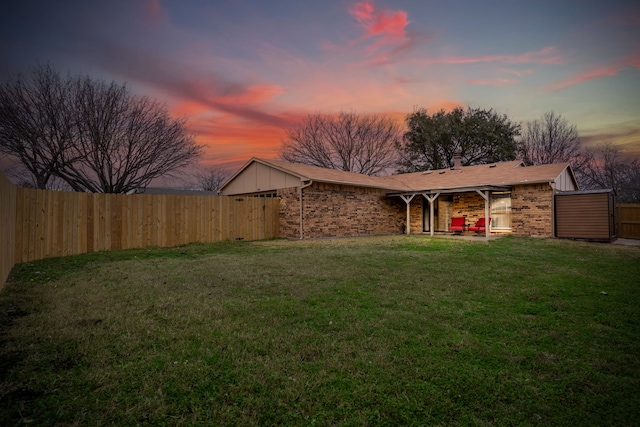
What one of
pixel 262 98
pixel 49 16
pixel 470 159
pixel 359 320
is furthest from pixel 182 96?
pixel 470 159

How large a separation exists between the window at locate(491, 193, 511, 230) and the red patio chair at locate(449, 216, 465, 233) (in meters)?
1.50

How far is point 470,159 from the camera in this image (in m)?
29.5

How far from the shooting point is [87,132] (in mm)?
17359

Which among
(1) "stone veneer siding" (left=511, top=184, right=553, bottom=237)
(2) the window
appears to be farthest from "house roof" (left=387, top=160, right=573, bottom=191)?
(2) the window

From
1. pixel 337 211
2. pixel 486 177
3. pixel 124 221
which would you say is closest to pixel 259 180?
pixel 337 211

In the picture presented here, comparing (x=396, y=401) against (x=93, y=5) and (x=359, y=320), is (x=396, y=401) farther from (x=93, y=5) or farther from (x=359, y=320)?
(x=93, y=5)

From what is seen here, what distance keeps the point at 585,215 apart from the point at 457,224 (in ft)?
17.2

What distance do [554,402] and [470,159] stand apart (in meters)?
30.9

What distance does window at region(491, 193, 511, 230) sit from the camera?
15.7 meters

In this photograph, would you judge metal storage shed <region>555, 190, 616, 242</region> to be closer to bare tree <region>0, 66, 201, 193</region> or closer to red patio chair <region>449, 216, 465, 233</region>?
red patio chair <region>449, 216, 465, 233</region>

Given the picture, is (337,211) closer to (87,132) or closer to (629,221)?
(87,132)

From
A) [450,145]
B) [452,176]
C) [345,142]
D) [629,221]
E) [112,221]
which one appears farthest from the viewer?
[345,142]

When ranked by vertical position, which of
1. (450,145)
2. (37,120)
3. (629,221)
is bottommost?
(629,221)

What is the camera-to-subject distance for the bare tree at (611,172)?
2717 centimetres
